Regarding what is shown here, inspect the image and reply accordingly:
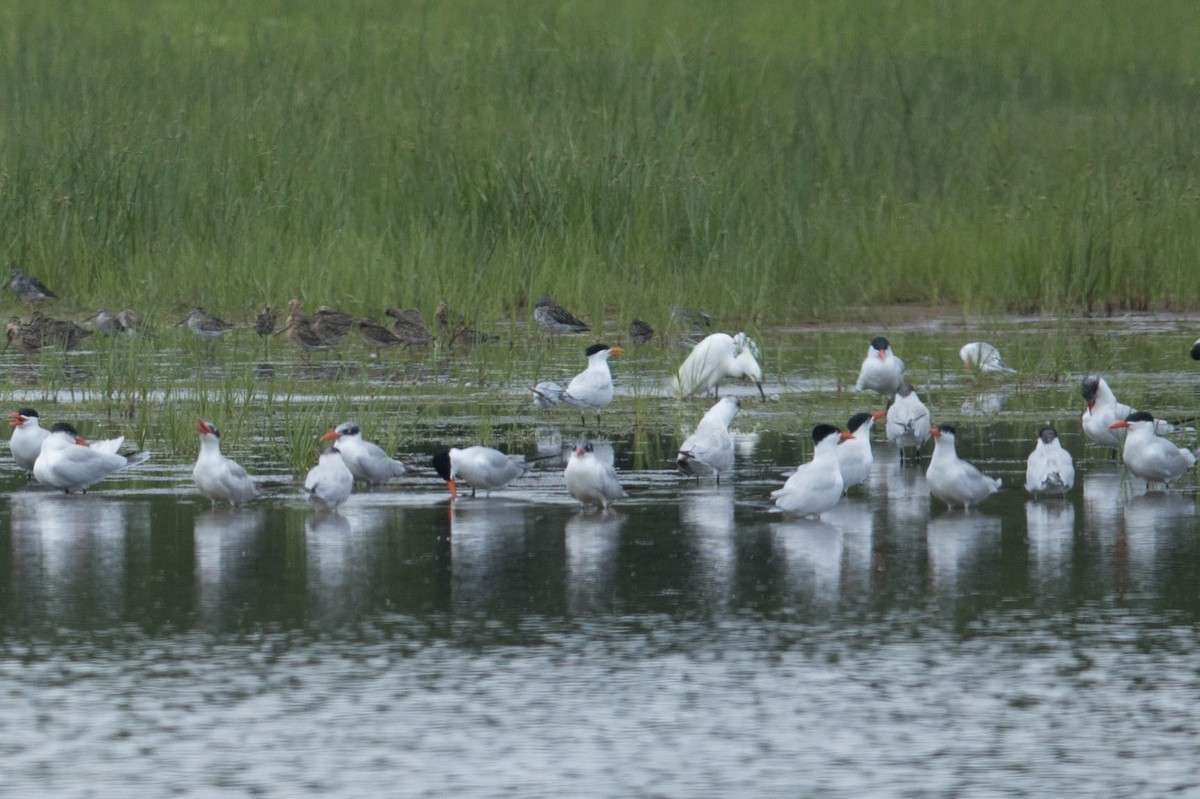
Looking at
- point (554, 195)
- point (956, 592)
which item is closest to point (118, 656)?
point (956, 592)

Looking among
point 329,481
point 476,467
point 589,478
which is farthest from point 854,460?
point 329,481

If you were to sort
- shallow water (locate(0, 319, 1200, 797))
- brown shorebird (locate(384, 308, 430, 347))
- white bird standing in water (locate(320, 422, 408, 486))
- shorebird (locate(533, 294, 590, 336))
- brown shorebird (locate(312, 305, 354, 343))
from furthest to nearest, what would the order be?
shorebird (locate(533, 294, 590, 336))
brown shorebird (locate(384, 308, 430, 347))
brown shorebird (locate(312, 305, 354, 343))
white bird standing in water (locate(320, 422, 408, 486))
shallow water (locate(0, 319, 1200, 797))

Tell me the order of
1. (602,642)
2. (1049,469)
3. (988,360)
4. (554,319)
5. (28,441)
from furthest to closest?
(554,319)
(988,360)
(28,441)
(1049,469)
(602,642)

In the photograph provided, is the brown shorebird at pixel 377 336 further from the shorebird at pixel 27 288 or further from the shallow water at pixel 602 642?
the shallow water at pixel 602 642

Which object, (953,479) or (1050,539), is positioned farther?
(953,479)

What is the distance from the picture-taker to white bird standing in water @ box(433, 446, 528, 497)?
1015cm

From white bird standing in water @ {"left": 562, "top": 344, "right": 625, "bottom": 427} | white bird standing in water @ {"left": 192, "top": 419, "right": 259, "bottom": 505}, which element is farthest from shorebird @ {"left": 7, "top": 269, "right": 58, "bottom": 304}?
white bird standing in water @ {"left": 192, "top": 419, "right": 259, "bottom": 505}

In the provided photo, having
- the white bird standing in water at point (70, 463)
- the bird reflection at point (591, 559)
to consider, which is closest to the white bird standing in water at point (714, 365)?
the bird reflection at point (591, 559)

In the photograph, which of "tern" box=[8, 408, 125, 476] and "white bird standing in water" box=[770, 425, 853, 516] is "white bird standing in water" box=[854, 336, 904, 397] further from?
"tern" box=[8, 408, 125, 476]

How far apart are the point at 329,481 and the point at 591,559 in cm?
160

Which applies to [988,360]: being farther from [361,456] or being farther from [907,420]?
[361,456]

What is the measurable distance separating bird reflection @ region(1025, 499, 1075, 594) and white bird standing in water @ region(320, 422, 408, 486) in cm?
292

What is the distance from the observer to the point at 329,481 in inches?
381

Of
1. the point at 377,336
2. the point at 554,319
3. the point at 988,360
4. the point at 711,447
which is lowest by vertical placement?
the point at 711,447
